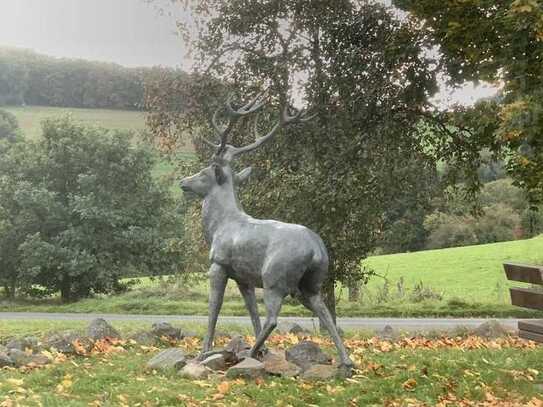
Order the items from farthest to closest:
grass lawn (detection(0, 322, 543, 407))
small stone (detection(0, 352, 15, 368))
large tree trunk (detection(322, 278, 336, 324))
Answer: large tree trunk (detection(322, 278, 336, 324))
small stone (detection(0, 352, 15, 368))
grass lawn (detection(0, 322, 543, 407))

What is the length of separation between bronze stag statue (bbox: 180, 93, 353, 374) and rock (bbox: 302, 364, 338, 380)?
160 mm

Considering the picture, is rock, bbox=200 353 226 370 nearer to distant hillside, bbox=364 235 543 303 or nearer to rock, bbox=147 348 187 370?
rock, bbox=147 348 187 370

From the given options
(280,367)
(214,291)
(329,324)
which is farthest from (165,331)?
(329,324)

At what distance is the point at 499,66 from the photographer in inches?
555

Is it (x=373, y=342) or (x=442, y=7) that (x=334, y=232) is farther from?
(x=442, y=7)

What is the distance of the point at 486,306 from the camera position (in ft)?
85.6

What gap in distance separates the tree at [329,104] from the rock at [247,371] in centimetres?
610

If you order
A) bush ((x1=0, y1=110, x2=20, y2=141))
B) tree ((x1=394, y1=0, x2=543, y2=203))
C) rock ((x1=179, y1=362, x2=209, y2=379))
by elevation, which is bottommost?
rock ((x1=179, y1=362, x2=209, y2=379))

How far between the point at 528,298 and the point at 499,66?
834 cm

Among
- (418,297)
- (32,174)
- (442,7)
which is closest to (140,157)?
(32,174)

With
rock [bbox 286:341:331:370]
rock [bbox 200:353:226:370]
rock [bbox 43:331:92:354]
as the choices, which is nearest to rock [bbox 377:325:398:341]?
rock [bbox 286:341:331:370]

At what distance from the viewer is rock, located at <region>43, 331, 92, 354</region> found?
11.7 meters

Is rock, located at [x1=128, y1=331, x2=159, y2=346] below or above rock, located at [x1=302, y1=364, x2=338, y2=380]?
below

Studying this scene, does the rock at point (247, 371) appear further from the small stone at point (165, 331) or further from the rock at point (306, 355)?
the small stone at point (165, 331)
